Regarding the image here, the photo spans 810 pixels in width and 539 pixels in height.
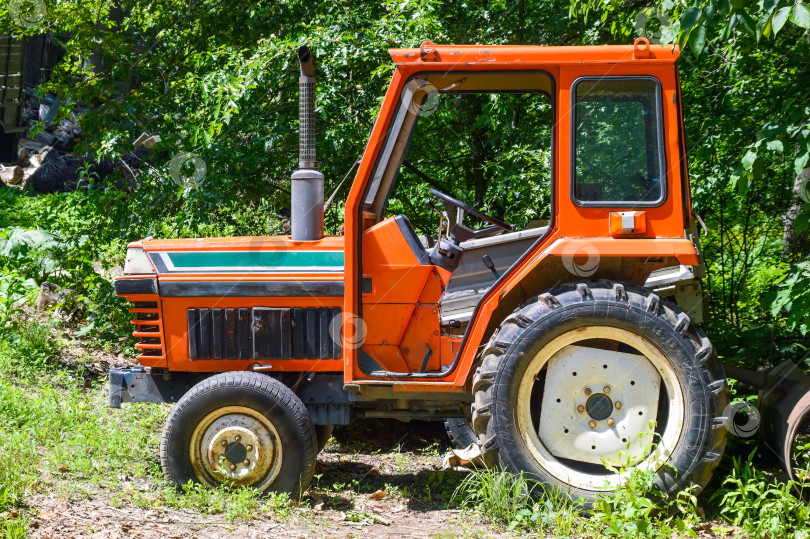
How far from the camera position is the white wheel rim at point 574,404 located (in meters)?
3.83

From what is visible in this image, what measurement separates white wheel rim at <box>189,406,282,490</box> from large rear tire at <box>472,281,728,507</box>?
1128 millimetres

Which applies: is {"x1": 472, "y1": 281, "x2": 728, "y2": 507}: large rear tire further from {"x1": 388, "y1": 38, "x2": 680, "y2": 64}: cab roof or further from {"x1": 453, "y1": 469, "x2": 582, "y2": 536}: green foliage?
{"x1": 388, "y1": 38, "x2": 680, "y2": 64}: cab roof

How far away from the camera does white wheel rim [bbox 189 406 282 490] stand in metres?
4.15

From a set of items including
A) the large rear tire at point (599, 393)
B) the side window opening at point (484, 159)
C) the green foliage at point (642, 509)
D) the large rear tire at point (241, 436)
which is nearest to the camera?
the green foliage at point (642, 509)

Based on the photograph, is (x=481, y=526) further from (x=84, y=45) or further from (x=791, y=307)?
(x=84, y=45)

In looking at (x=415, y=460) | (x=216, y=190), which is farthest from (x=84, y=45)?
(x=415, y=460)

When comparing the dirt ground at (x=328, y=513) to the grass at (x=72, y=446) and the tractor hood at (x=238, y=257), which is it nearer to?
the grass at (x=72, y=446)

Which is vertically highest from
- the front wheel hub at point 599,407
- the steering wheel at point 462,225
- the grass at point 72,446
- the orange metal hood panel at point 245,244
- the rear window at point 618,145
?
the rear window at point 618,145

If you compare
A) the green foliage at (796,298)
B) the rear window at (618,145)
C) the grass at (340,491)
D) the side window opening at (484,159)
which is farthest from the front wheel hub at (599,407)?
the side window opening at (484,159)

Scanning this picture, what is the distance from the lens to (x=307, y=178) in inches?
165

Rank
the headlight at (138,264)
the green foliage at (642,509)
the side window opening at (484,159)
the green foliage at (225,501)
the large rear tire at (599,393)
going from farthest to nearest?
the side window opening at (484,159) < the headlight at (138,264) < the green foliage at (225,501) < the large rear tire at (599,393) < the green foliage at (642,509)

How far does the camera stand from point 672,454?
3816 millimetres

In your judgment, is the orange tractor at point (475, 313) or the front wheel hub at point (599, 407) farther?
the front wheel hub at point (599, 407)

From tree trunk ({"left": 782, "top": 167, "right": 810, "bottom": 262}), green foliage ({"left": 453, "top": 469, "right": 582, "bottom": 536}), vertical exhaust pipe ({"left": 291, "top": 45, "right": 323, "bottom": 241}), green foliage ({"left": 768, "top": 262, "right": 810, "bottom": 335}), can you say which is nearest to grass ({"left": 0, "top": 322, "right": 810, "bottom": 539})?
green foliage ({"left": 453, "top": 469, "right": 582, "bottom": 536})
